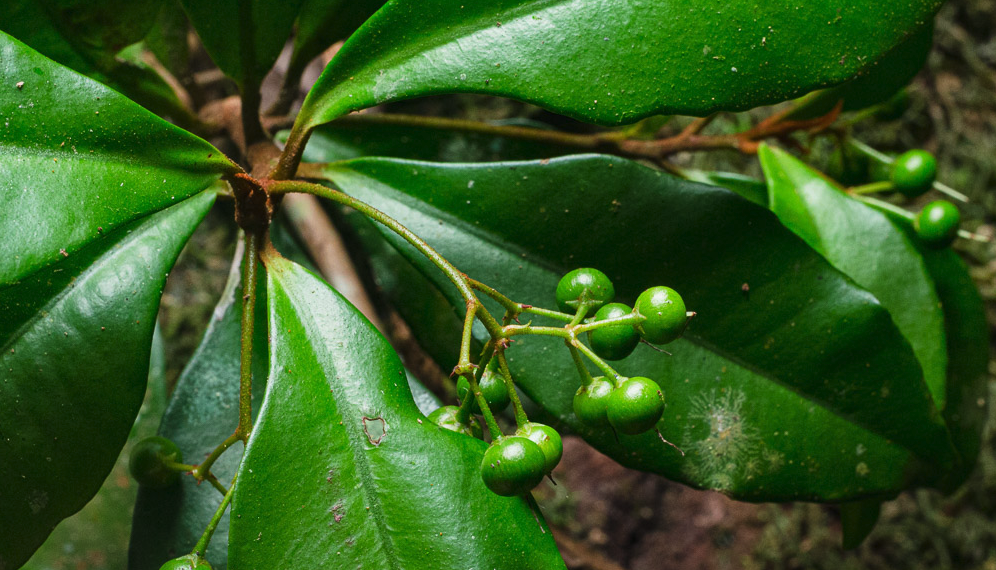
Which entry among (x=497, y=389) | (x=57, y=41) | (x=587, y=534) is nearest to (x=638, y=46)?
(x=497, y=389)

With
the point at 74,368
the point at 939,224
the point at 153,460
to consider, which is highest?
the point at 74,368

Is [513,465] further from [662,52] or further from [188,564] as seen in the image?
[662,52]

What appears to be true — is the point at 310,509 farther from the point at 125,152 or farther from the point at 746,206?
the point at 746,206

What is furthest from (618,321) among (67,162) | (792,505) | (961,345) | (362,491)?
(792,505)

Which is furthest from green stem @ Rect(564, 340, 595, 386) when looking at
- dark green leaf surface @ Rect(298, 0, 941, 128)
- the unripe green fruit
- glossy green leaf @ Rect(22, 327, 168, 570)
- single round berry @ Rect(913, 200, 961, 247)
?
glossy green leaf @ Rect(22, 327, 168, 570)

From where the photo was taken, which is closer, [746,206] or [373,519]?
[373,519]

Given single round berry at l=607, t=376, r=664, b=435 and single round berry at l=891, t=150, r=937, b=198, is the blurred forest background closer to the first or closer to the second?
single round berry at l=891, t=150, r=937, b=198

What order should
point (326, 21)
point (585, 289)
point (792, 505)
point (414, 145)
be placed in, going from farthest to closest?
point (792, 505)
point (414, 145)
point (326, 21)
point (585, 289)
